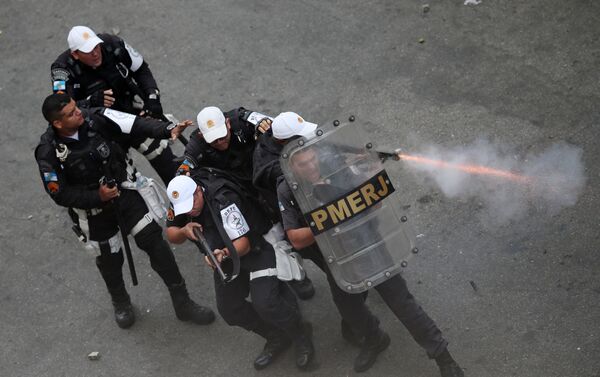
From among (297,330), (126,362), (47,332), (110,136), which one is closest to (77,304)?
(47,332)

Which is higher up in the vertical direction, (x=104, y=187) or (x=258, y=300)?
(x=104, y=187)

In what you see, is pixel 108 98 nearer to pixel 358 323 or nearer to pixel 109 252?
pixel 109 252

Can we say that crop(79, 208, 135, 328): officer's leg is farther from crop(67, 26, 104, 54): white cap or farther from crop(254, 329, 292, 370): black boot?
crop(67, 26, 104, 54): white cap

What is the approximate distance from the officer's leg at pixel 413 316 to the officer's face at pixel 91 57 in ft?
→ 10.2

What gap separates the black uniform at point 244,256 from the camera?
18.9 ft

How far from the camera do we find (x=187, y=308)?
22.5 feet

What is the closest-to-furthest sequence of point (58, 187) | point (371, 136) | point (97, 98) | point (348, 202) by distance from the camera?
point (348, 202) < point (58, 187) < point (97, 98) < point (371, 136)

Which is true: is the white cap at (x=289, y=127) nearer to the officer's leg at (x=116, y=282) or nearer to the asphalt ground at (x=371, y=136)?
the asphalt ground at (x=371, y=136)

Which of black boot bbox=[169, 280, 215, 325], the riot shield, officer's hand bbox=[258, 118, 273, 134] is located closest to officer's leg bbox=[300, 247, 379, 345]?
the riot shield

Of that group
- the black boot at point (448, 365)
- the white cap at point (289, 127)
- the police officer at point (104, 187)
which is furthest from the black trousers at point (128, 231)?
the black boot at point (448, 365)

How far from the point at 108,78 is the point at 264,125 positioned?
5.89 feet

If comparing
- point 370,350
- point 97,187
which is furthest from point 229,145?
point 370,350

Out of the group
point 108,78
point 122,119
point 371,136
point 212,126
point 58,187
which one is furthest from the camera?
point 371,136

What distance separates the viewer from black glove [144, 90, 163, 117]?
7145 mm
